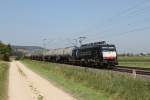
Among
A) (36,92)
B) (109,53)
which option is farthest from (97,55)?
(36,92)

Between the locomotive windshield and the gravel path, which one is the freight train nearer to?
the locomotive windshield

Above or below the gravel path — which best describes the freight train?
above

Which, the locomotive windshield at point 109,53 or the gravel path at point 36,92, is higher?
the locomotive windshield at point 109,53

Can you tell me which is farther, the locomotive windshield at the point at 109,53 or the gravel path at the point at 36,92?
the locomotive windshield at the point at 109,53

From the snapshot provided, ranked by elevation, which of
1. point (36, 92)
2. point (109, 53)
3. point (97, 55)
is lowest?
point (36, 92)

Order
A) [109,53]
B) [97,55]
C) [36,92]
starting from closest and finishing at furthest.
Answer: [36,92] → [109,53] → [97,55]

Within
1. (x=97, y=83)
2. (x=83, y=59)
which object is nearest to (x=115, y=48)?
(x=83, y=59)

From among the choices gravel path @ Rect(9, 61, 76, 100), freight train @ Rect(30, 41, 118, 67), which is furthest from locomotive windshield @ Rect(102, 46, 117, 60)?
gravel path @ Rect(9, 61, 76, 100)

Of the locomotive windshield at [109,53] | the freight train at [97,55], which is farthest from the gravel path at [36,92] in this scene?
the locomotive windshield at [109,53]

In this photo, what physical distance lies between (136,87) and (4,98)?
7713mm

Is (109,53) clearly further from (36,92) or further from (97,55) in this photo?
(36,92)

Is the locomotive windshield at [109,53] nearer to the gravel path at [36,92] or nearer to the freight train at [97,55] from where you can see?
the freight train at [97,55]

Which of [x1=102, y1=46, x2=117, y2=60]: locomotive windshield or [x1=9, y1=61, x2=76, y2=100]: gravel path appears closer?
[x1=9, y1=61, x2=76, y2=100]: gravel path

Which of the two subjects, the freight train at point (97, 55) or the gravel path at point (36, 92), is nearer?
the gravel path at point (36, 92)
